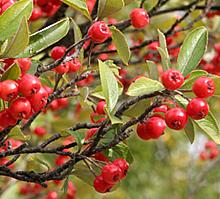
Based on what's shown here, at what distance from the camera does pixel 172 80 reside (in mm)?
1372

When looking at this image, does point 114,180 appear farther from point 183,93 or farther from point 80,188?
point 80,188

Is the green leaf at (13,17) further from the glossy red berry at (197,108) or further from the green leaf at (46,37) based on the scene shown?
the glossy red berry at (197,108)

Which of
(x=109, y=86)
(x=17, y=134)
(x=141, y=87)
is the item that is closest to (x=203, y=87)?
(x=141, y=87)

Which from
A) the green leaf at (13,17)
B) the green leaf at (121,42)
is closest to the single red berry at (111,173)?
the green leaf at (121,42)

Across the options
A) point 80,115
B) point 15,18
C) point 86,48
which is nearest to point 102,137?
point 15,18

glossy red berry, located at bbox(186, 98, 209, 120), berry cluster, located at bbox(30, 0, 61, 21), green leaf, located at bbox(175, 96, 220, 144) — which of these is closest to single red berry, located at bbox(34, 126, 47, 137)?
berry cluster, located at bbox(30, 0, 61, 21)

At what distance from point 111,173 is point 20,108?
1.15 feet

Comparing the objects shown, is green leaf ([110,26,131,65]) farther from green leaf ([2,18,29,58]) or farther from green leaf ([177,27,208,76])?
green leaf ([2,18,29,58])

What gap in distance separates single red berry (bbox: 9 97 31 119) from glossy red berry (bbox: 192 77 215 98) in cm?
46

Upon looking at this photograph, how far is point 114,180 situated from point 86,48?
0.83 metres

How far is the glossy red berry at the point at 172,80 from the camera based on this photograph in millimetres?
1373

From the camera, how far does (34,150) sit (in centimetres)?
163

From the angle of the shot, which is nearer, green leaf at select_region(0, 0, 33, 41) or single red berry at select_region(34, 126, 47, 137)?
green leaf at select_region(0, 0, 33, 41)

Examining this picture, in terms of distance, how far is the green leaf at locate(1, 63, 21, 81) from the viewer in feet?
4.35
